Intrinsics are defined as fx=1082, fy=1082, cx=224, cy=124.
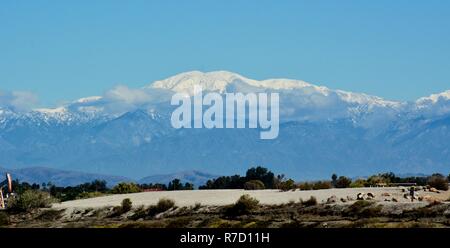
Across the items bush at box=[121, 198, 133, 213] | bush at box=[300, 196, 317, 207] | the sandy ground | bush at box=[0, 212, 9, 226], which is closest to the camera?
bush at box=[300, 196, 317, 207]

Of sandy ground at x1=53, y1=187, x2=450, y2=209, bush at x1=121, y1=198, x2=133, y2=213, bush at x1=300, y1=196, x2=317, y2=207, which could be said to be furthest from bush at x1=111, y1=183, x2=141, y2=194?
bush at x1=300, y1=196, x2=317, y2=207

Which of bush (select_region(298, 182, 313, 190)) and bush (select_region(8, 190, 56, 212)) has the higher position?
bush (select_region(298, 182, 313, 190))

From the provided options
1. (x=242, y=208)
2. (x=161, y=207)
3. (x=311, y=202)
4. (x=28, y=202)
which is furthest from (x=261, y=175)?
(x=311, y=202)

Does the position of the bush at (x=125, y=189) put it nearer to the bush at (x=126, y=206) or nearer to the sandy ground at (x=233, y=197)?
the sandy ground at (x=233, y=197)

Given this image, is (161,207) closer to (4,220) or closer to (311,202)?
(311,202)

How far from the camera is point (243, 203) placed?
75.4 metres

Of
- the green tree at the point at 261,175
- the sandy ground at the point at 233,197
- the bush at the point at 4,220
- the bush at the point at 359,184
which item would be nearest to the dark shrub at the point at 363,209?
the sandy ground at the point at 233,197

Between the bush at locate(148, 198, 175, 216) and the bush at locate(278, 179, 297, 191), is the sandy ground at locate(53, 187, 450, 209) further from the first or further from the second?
the bush at locate(278, 179, 297, 191)

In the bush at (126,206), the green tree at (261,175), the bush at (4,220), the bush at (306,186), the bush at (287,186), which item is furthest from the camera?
the green tree at (261,175)
